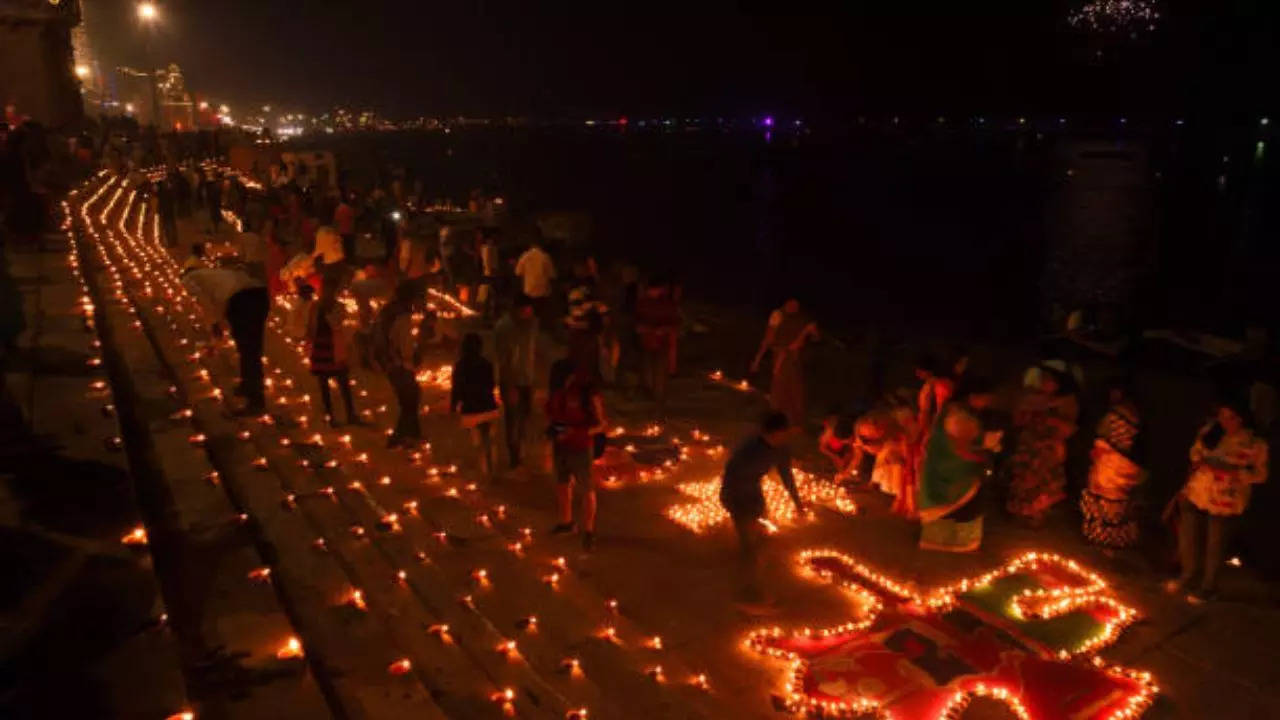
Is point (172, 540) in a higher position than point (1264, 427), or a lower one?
lower

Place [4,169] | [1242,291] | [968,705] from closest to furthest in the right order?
[968,705] → [4,169] → [1242,291]

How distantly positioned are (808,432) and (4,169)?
1313 cm

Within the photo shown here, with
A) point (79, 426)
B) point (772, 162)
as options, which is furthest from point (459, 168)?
point (79, 426)

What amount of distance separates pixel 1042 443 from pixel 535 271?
7.84 meters

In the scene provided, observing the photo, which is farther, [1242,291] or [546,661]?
[1242,291]

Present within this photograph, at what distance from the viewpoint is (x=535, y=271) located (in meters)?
13.7

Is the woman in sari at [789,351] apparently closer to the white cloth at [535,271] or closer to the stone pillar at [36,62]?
the white cloth at [535,271]

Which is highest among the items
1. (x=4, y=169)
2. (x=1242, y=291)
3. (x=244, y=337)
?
(x=4, y=169)

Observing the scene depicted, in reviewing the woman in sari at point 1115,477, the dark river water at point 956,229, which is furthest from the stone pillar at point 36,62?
the woman in sari at point 1115,477

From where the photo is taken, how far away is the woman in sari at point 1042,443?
799 centimetres

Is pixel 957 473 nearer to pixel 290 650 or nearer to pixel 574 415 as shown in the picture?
pixel 574 415

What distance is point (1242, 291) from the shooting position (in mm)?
34781

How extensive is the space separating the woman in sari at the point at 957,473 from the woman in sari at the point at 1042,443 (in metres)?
0.72

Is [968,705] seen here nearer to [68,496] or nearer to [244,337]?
[68,496]
